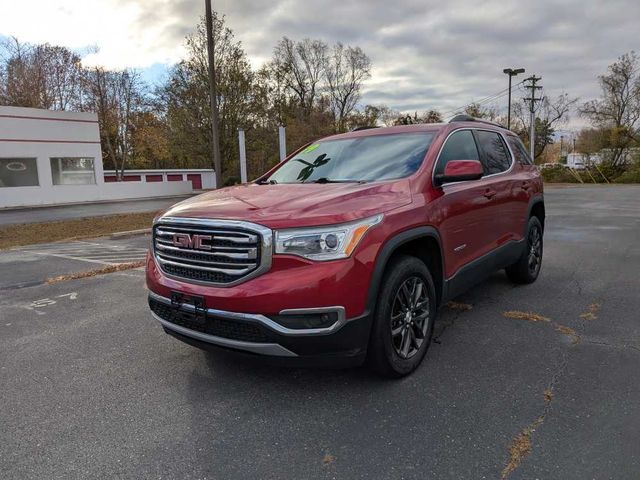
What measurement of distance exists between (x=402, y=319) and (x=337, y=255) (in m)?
0.86

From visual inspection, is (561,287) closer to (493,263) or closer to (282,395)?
(493,263)

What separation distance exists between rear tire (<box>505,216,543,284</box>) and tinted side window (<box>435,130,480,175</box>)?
5.26 ft

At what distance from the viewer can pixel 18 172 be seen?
26859 mm

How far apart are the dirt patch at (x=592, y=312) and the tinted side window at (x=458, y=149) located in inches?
73.7

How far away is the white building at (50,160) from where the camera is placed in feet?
86.3

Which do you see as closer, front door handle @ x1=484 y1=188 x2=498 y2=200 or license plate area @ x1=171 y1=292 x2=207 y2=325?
license plate area @ x1=171 y1=292 x2=207 y2=325

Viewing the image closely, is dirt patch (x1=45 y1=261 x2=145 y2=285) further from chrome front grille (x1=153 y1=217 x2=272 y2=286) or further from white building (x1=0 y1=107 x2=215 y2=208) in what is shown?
white building (x1=0 y1=107 x2=215 y2=208)

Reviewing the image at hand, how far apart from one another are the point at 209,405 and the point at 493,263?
3069mm

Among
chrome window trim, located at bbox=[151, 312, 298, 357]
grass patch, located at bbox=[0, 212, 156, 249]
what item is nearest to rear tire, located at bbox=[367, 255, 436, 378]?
chrome window trim, located at bbox=[151, 312, 298, 357]

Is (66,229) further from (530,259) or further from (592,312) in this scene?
(592,312)

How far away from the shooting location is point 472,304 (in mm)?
5219

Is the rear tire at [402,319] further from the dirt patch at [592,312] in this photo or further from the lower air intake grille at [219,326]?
the dirt patch at [592,312]

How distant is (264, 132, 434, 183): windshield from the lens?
13.0ft

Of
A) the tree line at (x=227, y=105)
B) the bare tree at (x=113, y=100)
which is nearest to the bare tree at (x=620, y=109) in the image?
the tree line at (x=227, y=105)
